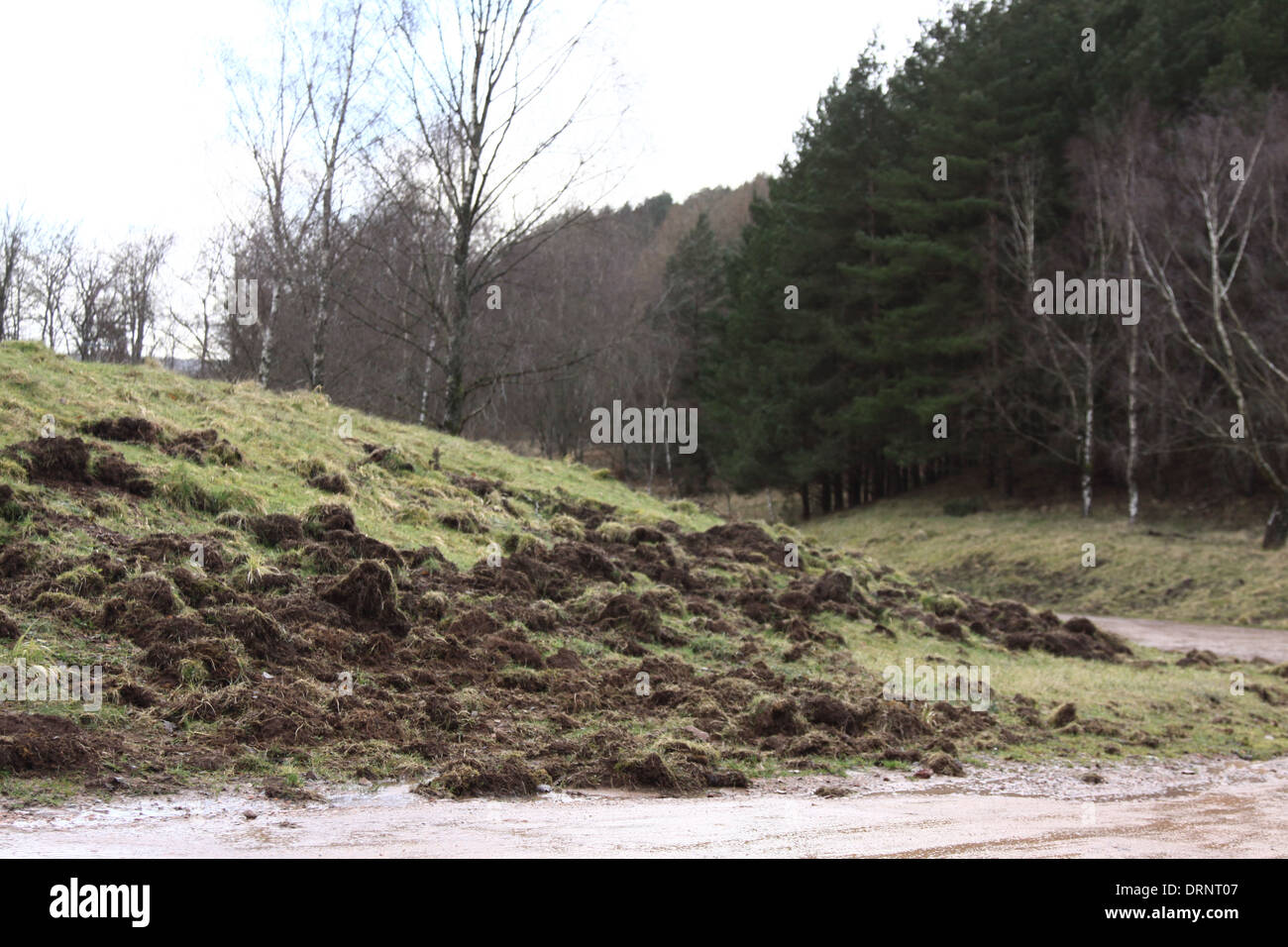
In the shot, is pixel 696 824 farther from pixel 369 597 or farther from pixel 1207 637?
pixel 1207 637

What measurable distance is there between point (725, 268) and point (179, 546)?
172 feet

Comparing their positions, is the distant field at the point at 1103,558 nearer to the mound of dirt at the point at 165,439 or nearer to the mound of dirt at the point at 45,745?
the mound of dirt at the point at 165,439

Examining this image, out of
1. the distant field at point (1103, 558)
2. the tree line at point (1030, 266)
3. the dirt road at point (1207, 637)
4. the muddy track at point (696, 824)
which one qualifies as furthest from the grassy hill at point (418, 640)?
the tree line at point (1030, 266)

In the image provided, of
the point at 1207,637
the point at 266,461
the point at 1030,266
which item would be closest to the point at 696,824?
the point at 266,461

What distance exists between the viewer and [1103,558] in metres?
29.4

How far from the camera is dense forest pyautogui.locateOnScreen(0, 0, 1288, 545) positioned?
28.5 meters

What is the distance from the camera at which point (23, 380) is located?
12664 millimetres

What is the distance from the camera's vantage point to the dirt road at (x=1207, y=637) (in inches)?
762

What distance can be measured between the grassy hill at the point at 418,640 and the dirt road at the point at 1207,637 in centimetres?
279

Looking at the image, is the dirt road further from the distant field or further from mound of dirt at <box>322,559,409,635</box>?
mound of dirt at <box>322,559,409,635</box>

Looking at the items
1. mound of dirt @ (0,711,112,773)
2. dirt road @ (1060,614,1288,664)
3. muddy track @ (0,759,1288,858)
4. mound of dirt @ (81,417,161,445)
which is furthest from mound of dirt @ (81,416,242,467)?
dirt road @ (1060,614,1288,664)

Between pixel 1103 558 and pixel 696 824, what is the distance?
85.5ft

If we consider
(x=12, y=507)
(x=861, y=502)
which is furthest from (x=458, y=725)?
(x=861, y=502)

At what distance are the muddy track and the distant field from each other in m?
19.0
